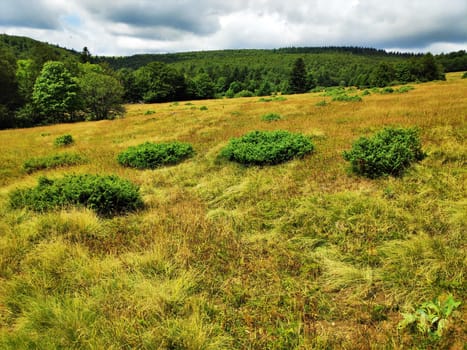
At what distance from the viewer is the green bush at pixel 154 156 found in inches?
383

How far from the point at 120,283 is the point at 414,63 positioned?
70.8 metres

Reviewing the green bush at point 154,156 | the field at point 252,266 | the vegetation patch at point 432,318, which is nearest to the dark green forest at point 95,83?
the green bush at point 154,156

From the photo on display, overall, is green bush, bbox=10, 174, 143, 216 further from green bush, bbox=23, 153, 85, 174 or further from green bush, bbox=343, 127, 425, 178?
green bush, bbox=343, 127, 425, 178

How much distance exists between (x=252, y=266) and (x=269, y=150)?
5008mm

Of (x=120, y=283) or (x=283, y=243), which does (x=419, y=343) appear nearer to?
(x=283, y=243)

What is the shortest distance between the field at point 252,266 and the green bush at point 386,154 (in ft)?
1.11

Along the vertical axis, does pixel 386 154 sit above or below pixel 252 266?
above

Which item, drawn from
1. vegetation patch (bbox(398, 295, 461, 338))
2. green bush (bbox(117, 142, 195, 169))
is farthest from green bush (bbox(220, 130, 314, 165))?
vegetation patch (bbox(398, 295, 461, 338))

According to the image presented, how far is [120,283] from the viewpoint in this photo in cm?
332

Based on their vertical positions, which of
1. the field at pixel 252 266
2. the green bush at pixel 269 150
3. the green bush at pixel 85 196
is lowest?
the field at pixel 252 266

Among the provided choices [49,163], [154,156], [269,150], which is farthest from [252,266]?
[49,163]

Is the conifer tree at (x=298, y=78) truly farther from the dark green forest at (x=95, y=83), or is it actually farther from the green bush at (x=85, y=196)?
the green bush at (x=85, y=196)

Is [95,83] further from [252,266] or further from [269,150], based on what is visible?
[252,266]

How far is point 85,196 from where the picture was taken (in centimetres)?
569
